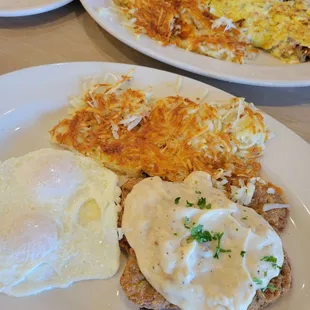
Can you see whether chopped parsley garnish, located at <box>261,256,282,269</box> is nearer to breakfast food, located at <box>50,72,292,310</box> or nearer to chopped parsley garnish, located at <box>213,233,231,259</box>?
breakfast food, located at <box>50,72,292,310</box>

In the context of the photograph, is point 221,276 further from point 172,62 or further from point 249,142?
point 172,62

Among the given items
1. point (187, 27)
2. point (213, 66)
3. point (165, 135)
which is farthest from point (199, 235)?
point (187, 27)

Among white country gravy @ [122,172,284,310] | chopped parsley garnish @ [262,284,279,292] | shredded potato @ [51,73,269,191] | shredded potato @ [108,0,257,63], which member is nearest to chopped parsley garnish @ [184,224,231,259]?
white country gravy @ [122,172,284,310]

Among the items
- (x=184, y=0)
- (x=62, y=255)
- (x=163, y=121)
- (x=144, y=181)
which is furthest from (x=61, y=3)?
(x=62, y=255)

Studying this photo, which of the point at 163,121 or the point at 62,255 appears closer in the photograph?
the point at 62,255

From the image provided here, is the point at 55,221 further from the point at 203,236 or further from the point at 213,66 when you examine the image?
the point at 213,66

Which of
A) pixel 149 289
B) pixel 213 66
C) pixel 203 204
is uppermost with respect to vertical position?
pixel 213 66
